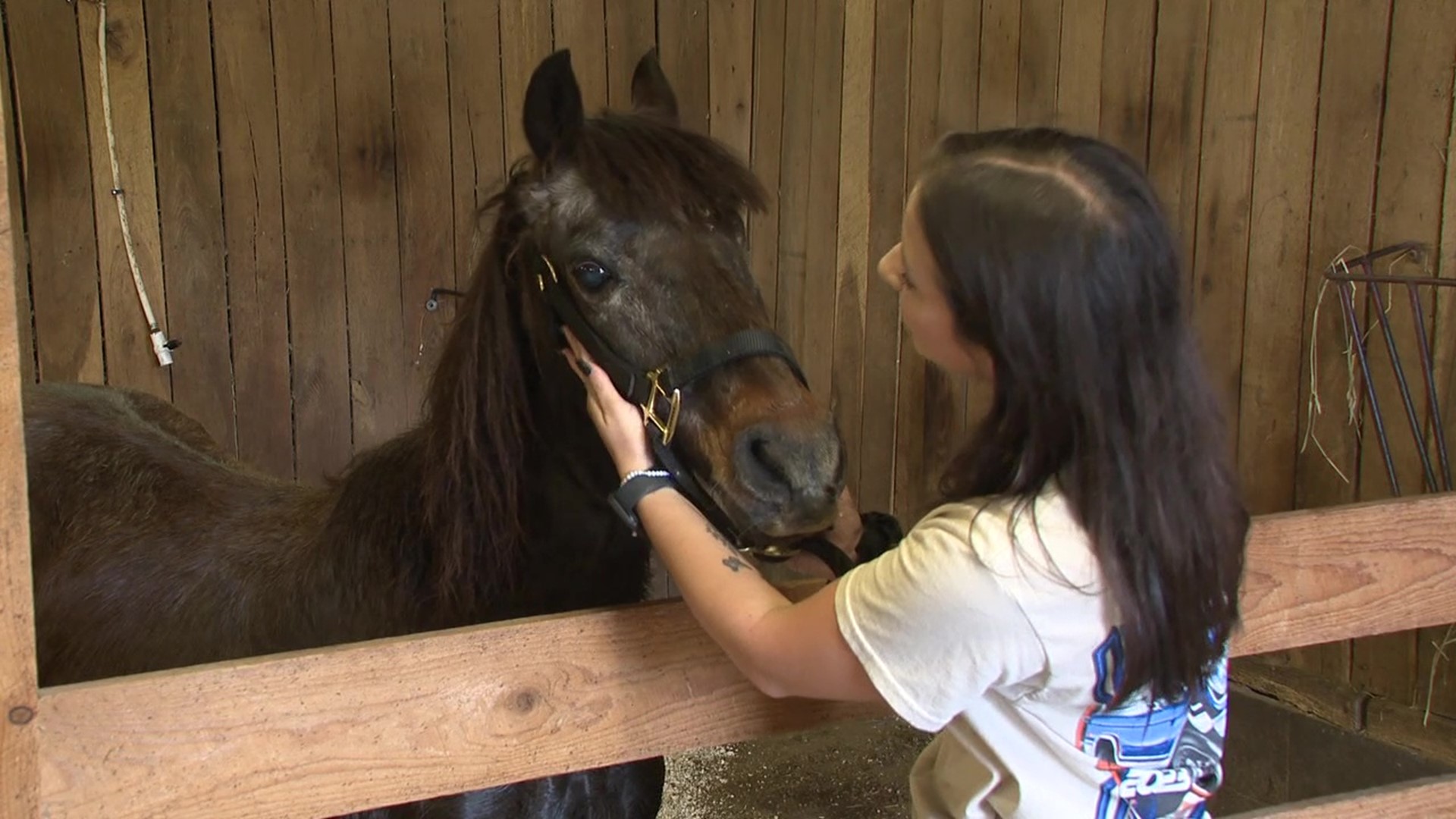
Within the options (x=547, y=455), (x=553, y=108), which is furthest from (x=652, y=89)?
(x=547, y=455)

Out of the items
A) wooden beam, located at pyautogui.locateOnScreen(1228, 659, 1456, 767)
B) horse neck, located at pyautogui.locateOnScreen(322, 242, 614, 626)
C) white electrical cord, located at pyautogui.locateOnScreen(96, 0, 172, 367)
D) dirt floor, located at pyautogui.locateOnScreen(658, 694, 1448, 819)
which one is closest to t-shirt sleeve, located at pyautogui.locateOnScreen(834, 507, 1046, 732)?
horse neck, located at pyautogui.locateOnScreen(322, 242, 614, 626)

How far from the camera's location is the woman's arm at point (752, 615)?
1.05 m

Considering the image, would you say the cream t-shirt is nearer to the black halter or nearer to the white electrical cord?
the black halter

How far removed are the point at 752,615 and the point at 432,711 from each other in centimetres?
37

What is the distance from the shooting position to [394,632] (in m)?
1.70

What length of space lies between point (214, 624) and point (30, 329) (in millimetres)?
2224

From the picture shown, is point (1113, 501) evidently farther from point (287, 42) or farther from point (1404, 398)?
point (287, 42)

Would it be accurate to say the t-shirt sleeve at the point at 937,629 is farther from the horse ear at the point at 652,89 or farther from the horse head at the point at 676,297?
the horse ear at the point at 652,89

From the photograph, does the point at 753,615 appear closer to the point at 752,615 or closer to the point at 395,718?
the point at 752,615

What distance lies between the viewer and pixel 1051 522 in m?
1.00

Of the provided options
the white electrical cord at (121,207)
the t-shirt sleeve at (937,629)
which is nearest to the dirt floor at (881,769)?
the t-shirt sleeve at (937,629)

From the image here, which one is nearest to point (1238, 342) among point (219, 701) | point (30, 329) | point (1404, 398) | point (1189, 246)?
point (1189, 246)

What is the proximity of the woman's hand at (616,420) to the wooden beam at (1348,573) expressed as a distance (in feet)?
2.56

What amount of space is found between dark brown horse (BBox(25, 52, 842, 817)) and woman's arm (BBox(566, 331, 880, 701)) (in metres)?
0.17
